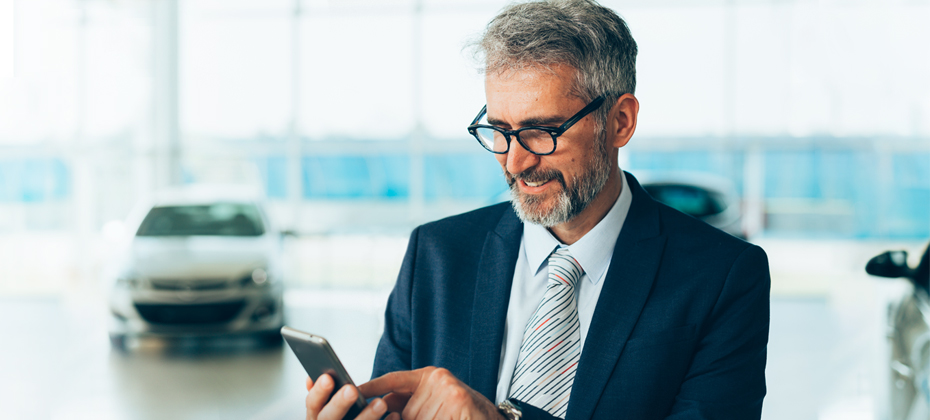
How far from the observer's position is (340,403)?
820 mm

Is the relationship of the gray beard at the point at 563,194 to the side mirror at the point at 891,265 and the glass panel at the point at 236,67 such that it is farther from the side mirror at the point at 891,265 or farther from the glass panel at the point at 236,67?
the glass panel at the point at 236,67

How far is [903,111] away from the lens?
795cm

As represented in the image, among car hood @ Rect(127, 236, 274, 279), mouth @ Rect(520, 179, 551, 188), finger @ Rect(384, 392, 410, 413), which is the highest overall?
mouth @ Rect(520, 179, 551, 188)

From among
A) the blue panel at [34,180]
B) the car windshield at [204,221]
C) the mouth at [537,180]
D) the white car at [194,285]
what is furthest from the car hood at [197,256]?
the blue panel at [34,180]

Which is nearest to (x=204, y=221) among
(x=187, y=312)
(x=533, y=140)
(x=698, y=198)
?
(x=187, y=312)

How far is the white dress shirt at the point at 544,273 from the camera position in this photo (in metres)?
1.07

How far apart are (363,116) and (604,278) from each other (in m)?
7.54

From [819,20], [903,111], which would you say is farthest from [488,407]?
[903,111]

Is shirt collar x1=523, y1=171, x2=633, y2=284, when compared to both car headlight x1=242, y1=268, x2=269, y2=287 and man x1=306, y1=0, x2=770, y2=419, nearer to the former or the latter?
man x1=306, y1=0, x2=770, y2=419

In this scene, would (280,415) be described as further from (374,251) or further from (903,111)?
(903,111)

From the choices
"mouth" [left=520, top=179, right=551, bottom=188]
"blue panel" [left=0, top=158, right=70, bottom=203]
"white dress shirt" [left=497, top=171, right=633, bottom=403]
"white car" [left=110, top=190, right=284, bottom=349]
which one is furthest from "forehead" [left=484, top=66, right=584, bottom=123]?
"blue panel" [left=0, top=158, right=70, bottom=203]

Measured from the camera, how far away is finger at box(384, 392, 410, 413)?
0.88 meters

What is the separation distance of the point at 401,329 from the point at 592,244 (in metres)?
0.35

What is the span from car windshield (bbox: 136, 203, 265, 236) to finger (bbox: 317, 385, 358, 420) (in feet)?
14.6
